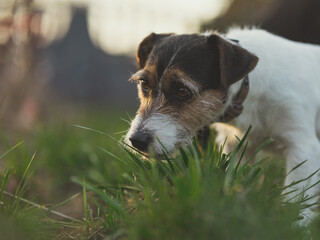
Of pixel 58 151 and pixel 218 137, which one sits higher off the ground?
pixel 218 137

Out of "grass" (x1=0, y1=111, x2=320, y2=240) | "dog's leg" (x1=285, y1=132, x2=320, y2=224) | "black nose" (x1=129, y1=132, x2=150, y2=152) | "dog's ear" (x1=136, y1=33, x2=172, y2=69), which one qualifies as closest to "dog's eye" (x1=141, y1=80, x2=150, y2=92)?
"dog's ear" (x1=136, y1=33, x2=172, y2=69)

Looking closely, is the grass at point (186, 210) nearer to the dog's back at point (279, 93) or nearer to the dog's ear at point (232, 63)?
the dog's ear at point (232, 63)

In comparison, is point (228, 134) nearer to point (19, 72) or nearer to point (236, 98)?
point (236, 98)

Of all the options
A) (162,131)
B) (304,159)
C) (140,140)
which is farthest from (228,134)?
(140,140)

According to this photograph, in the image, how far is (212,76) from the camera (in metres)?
3.05

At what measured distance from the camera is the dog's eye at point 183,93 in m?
2.96

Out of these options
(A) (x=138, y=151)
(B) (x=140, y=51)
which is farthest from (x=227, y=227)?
(B) (x=140, y=51)

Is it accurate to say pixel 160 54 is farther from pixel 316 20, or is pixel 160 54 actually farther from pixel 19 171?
pixel 316 20

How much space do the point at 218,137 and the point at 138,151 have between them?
5.32 ft

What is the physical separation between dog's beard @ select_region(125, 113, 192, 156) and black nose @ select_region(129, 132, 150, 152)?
31mm

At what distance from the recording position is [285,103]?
311cm

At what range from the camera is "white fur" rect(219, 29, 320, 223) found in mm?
3072

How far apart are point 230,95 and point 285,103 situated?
0.44 metres

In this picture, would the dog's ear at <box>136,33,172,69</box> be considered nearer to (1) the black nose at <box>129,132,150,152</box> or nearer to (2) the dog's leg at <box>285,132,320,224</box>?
(1) the black nose at <box>129,132,150,152</box>
